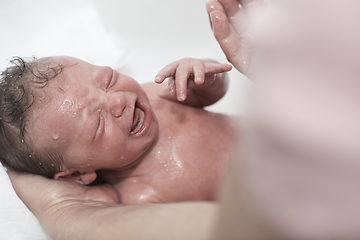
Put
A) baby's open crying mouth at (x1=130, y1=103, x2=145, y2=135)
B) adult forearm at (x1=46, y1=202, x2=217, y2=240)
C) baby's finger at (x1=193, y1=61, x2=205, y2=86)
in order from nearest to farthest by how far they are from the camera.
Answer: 1. adult forearm at (x1=46, y1=202, x2=217, y2=240)
2. baby's finger at (x1=193, y1=61, x2=205, y2=86)
3. baby's open crying mouth at (x1=130, y1=103, x2=145, y2=135)

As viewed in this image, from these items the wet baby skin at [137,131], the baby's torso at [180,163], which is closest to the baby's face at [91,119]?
the wet baby skin at [137,131]

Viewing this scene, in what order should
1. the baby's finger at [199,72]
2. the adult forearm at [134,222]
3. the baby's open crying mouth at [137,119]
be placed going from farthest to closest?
the baby's open crying mouth at [137,119], the baby's finger at [199,72], the adult forearm at [134,222]

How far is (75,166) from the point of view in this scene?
0.85 metres

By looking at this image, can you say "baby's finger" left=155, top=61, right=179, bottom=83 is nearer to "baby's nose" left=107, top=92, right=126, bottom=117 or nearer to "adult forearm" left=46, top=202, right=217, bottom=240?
"baby's nose" left=107, top=92, right=126, bottom=117

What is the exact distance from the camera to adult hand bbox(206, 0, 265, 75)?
790 mm

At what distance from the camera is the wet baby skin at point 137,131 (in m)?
0.78

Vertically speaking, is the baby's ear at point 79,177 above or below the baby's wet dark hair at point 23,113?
below

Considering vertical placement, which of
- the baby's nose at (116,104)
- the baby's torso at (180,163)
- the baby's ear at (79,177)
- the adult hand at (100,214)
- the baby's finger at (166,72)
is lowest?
the baby's torso at (180,163)

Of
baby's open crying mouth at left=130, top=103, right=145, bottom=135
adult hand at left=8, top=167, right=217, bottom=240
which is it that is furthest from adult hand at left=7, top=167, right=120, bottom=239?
baby's open crying mouth at left=130, top=103, right=145, bottom=135

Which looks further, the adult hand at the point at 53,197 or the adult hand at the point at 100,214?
the adult hand at the point at 53,197

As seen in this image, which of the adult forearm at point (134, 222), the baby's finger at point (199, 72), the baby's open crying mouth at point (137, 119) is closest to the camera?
the adult forearm at point (134, 222)

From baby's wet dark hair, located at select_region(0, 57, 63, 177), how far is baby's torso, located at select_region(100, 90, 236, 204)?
255 mm

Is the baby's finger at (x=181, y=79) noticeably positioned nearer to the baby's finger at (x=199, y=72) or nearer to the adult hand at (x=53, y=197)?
the baby's finger at (x=199, y=72)

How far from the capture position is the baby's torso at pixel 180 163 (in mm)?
932
